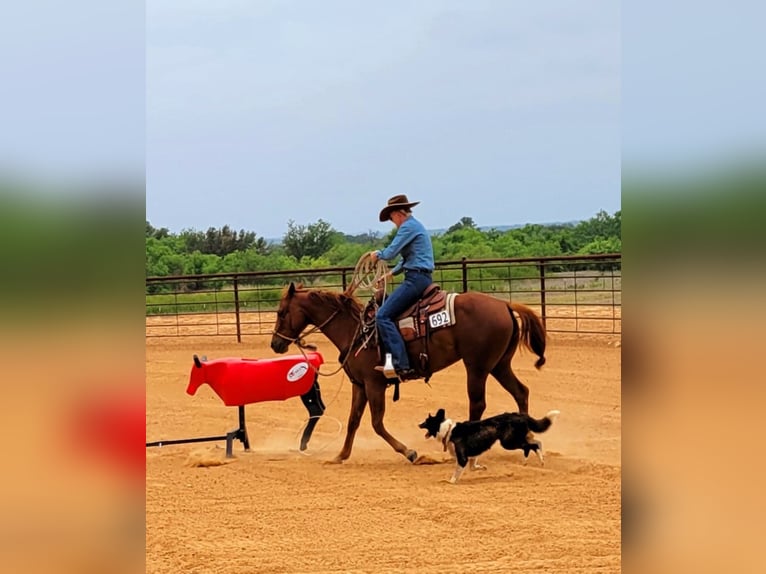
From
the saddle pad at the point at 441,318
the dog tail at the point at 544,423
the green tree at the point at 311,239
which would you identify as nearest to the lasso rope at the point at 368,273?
the saddle pad at the point at 441,318

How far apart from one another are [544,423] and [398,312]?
1719 millimetres

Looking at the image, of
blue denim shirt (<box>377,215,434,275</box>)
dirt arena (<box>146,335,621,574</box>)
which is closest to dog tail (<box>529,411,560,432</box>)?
dirt arena (<box>146,335,621,574</box>)

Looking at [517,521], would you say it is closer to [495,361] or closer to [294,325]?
A: [495,361]

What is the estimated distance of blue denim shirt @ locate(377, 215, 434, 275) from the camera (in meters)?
6.84

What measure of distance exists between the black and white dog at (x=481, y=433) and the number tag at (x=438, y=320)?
956mm

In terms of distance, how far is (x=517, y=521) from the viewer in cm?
489

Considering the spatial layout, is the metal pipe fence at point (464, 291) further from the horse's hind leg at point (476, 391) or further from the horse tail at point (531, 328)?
the horse's hind leg at point (476, 391)

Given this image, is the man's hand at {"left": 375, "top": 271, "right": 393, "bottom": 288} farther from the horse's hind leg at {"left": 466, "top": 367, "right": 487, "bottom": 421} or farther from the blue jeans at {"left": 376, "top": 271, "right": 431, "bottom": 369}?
the horse's hind leg at {"left": 466, "top": 367, "right": 487, "bottom": 421}

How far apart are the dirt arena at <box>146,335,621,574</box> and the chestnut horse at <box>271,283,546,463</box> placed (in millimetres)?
551

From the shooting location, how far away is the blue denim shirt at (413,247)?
6.84 meters

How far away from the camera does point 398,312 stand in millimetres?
6965
